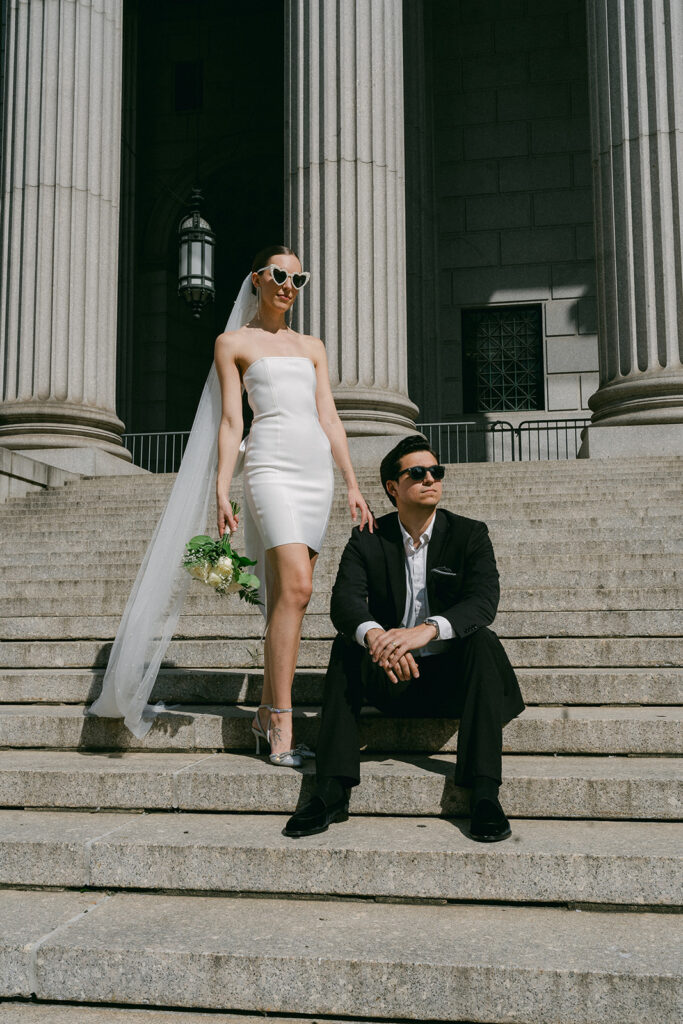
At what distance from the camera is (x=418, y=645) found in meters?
3.79

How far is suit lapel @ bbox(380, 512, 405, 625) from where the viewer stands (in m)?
4.18

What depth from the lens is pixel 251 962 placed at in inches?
111

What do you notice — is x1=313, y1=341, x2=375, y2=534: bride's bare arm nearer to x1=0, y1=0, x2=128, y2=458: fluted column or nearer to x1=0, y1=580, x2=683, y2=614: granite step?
x1=0, y1=580, x2=683, y2=614: granite step

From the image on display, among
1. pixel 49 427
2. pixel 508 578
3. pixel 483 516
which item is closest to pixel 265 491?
pixel 508 578

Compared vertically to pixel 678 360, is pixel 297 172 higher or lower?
higher

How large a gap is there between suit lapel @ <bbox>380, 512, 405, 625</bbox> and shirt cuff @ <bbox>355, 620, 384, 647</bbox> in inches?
10.8

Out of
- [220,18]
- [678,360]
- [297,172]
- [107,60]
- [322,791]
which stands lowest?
[322,791]

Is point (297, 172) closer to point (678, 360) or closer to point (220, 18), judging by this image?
point (678, 360)

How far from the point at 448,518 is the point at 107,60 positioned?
1134 cm

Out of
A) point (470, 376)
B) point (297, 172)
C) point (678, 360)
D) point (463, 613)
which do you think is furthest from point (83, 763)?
point (470, 376)

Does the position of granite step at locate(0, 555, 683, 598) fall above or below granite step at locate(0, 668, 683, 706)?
above

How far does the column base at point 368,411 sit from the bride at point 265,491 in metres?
6.62

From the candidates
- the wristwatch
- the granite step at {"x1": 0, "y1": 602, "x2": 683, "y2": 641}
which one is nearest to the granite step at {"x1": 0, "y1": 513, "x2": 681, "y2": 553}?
the granite step at {"x1": 0, "y1": 602, "x2": 683, "y2": 641}

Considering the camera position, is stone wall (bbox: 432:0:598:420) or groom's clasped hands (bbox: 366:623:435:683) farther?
stone wall (bbox: 432:0:598:420)
